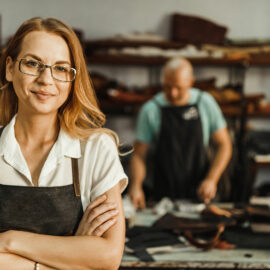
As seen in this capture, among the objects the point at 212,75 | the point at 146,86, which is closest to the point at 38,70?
the point at 146,86

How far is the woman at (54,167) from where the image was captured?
137cm

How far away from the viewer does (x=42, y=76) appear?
1403mm

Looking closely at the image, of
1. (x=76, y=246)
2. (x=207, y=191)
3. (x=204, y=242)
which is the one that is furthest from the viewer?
(x=207, y=191)

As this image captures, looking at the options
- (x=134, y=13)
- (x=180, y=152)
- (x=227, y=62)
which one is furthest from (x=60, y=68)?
(x=134, y=13)

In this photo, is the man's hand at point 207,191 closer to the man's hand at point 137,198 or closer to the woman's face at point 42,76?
the man's hand at point 137,198

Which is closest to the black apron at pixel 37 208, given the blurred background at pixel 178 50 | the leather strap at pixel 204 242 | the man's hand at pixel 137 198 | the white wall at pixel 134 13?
the leather strap at pixel 204 242

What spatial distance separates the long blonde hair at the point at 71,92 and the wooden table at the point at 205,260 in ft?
1.93

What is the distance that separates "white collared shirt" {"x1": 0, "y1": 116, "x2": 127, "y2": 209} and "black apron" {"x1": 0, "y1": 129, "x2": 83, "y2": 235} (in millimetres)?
34

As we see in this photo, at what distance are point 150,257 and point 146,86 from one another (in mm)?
3087

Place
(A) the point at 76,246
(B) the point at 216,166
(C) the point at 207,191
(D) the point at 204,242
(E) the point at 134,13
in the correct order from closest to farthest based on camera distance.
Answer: (A) the point at 76,246
(D) the point at 204,242
(C) the point at 207,191
(B) the point at 216,166
(E) the point at 134,13

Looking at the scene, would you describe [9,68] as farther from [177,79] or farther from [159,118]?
[159,118]

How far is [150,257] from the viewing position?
1755mm

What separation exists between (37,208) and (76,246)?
21cm

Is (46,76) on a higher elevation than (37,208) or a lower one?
higher
